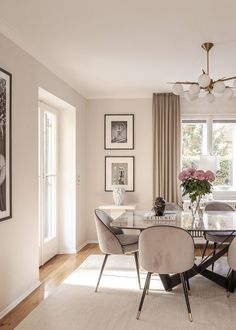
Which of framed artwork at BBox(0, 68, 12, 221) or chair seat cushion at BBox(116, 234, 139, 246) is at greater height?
framed artwork at BBox(0, 68, 12, 221)

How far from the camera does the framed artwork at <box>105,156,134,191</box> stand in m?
6.31

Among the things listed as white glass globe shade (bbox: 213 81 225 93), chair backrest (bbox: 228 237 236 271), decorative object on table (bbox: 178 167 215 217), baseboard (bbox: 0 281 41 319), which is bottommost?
baseboard (bbox: 0 281 41 319)

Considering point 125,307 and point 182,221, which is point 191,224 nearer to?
point 182,221

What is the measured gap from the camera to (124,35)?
11.6ft

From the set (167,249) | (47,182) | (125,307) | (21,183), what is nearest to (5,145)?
(21,183)

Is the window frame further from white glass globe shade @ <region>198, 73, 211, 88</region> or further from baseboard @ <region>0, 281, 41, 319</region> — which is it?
baseboard @ <region>0, 281, 41, 319</region>

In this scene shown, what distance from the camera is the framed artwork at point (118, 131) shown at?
249 inches

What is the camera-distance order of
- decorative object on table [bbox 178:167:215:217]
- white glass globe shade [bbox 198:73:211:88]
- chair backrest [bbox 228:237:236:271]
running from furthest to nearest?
decorative object on table [bbox 178:167:215:217] → white glass globe shade [bbox 198:73:211:88] → chair backrest [bbox 228:237:236:271]

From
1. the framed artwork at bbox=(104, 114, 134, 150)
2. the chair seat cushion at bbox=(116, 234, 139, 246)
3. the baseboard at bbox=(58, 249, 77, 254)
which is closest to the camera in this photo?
the chair seat cushion at bbox=(116, 234, 139, 246)

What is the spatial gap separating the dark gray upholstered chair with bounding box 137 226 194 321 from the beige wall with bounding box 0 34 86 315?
1.22m

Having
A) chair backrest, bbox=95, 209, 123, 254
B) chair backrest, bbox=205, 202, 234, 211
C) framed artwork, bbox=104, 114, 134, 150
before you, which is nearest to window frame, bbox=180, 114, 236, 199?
framed artwork, bbox=104, 114, 134, 150

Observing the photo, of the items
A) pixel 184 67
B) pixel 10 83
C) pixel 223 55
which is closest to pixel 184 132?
pixel 184 67

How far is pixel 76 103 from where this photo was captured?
5.76m

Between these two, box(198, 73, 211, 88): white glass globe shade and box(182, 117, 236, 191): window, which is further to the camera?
box(182, 117, 236, 191): window
